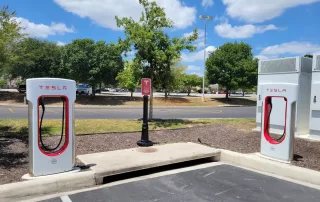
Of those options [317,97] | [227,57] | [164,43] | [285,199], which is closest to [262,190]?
[285,199]

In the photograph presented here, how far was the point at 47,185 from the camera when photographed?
14.0 feet

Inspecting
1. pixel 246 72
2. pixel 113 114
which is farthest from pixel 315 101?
pixel 246 72

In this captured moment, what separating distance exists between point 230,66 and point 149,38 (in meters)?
22.8

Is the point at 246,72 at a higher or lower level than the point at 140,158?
higher

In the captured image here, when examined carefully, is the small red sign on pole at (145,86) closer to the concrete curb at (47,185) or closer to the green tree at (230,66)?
the concrete curb at (47,185)

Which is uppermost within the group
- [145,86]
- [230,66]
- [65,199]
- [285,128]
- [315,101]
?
[230,66]

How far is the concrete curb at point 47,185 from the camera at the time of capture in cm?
396

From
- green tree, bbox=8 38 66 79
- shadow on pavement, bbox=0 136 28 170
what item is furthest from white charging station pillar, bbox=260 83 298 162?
green tree, bbox=8 38 66 79

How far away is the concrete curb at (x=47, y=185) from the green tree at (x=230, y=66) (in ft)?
94.1

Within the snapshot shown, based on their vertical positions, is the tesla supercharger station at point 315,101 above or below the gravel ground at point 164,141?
above

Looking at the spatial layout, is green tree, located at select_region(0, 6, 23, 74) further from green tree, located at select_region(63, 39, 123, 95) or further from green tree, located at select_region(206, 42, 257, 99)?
green tree, located at select_region(206, 42, 257, 99)

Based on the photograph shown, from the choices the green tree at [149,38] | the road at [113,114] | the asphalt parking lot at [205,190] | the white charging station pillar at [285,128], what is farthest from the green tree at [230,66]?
the asphalt parking lot at [205,190]

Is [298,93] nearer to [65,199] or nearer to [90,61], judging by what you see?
[65,199]

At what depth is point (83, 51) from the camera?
27.6 meters
